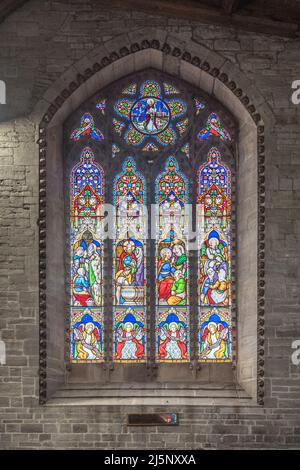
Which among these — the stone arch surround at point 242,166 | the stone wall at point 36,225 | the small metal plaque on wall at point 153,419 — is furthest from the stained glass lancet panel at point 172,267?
the stone wall at point 36,225

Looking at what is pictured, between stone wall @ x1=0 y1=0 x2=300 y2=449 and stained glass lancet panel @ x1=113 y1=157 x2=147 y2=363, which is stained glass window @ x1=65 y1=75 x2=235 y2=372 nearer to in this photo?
stained glass lancet panel @ x1=113 y1=157 x2=147 y2=363

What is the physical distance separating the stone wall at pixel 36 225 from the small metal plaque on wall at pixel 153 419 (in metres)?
0.07

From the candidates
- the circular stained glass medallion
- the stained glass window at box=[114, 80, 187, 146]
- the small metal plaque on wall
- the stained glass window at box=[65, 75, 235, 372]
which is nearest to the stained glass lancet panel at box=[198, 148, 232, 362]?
the stained glass window at box=[65, 75, 235, 372]

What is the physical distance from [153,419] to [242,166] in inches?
130

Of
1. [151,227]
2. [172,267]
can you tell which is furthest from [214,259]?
[151,227]

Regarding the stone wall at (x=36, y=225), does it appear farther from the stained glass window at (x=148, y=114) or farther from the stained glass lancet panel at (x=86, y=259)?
the stained glass lancet panel at (x=86, y=259)

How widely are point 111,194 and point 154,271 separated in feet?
3.69


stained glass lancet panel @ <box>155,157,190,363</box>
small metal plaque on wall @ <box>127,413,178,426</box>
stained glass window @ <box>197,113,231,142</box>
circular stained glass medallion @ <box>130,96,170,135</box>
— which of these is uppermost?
circular stained glass medallion @ <box>130,96,170,135</box>

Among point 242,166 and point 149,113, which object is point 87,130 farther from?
A: point 242,166

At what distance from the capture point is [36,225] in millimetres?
9055

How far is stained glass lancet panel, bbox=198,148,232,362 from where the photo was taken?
960cm

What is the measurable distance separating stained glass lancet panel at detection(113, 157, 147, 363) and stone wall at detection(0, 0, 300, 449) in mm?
999
